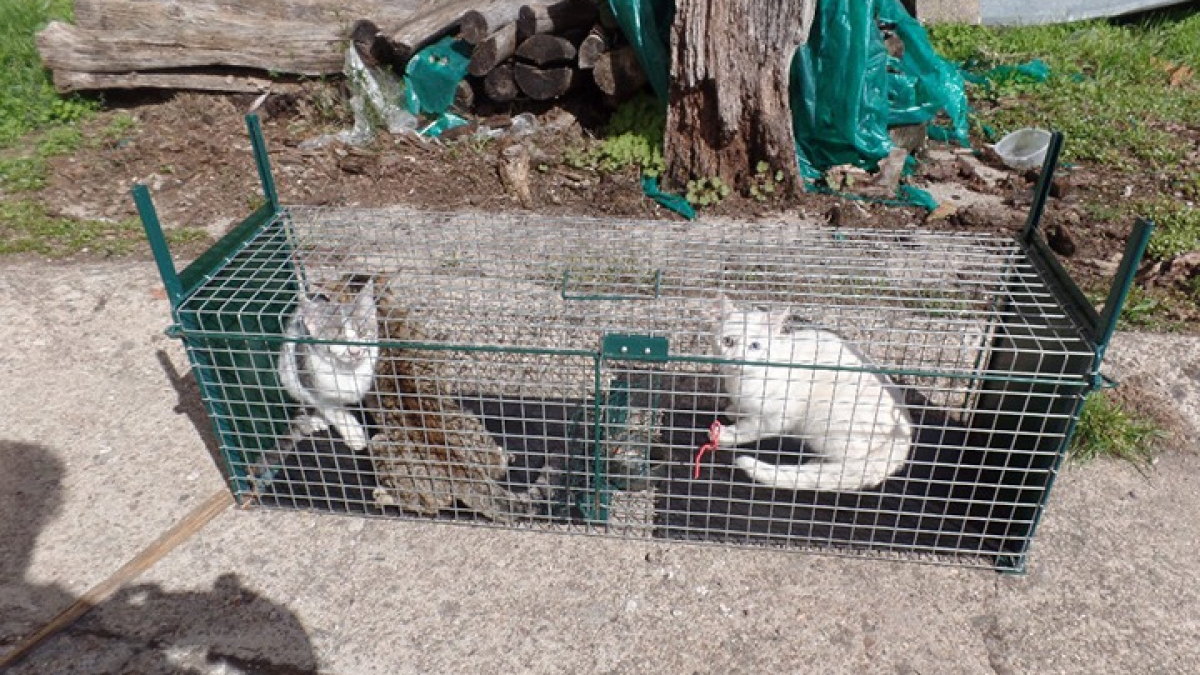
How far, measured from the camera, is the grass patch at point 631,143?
5.50 metres

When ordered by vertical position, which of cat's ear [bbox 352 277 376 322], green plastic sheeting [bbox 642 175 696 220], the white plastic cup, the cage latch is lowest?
green plastic sheeting [bbox 642 175 696 220]

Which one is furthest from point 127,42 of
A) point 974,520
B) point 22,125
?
point 974,520

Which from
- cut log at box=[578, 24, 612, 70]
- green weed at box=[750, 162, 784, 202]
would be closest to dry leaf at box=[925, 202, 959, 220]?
green weed at box=[750, 162, 784, 202]

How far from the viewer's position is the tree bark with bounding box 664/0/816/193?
15.7 feet

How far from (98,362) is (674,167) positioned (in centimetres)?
342

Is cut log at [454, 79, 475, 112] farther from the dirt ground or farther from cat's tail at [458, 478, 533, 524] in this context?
cat's tail at [458, 478, 533, 524]

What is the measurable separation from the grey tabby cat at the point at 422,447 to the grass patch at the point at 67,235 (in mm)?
2746

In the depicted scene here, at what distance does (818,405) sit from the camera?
106 inches

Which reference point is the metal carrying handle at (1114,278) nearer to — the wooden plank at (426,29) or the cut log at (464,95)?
the cut log at (464,95)

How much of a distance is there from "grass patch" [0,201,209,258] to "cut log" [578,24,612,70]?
274 cm

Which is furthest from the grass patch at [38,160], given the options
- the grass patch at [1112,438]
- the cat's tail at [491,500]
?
the grass patch at [1112,438]

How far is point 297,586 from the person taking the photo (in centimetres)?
258

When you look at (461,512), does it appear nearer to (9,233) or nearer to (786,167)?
(786,167)

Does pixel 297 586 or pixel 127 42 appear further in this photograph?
pixel 127 42
